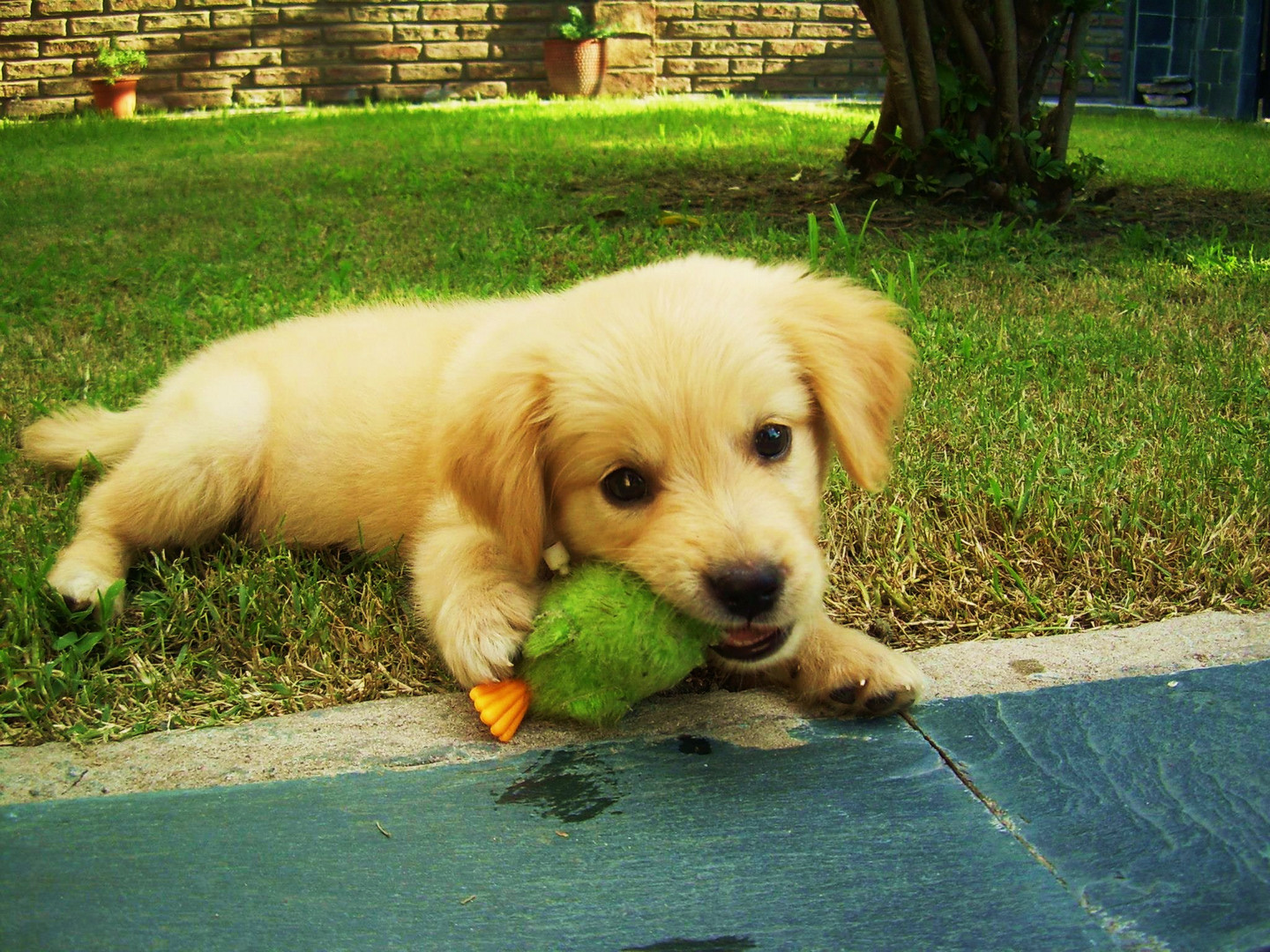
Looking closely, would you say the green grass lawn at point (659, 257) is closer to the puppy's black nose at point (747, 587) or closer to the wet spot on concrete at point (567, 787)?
the wet spot on concrete at point (567, 787)

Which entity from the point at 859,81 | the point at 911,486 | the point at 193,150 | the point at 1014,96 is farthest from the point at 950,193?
the point at 859,81

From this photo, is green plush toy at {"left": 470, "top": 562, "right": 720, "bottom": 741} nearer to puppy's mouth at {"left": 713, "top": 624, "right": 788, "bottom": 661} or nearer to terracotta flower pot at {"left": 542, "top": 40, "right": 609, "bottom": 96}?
puppy's mouth at {"left": 713, "top": 624, "right": 788, "bottom": 661}

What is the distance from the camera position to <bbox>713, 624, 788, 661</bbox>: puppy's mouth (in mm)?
2053

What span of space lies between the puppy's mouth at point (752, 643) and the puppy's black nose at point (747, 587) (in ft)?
0.36

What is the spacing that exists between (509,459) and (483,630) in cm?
35

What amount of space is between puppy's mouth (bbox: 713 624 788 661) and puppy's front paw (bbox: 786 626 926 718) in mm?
144

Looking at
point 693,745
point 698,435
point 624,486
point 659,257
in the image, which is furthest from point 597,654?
point 659,257

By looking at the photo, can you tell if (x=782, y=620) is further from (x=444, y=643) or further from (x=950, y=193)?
(x=950, y=193)

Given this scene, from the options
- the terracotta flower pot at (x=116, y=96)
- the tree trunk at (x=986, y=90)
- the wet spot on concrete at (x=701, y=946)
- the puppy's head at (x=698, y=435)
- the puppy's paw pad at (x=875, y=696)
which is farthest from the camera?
→ the terracotta flower pot at (x=116, y=96)

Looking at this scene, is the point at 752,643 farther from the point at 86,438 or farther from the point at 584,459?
the point at 86,438

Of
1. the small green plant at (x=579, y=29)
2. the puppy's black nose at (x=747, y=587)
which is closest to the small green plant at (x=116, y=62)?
the small green plant at (x=579, y=29)

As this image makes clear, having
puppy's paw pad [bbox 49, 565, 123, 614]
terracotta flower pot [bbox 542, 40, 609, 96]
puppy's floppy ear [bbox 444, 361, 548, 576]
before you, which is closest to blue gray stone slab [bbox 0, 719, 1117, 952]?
puppy's floppy ear [bbox 444, 361, 548, 576]

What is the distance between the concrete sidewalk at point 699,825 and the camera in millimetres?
1555

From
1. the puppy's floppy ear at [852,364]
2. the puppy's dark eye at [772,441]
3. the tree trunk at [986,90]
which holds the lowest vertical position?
the puppy's dark eye at [772,441]
